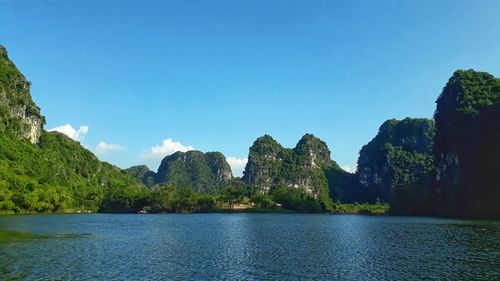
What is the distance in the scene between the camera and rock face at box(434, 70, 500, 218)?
156m

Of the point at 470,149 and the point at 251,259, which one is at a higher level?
the point at 470,149

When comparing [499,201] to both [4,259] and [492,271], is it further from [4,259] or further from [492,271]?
[4,259]

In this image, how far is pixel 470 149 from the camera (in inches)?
6594

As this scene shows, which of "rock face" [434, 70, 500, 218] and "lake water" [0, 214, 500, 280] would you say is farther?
"rock face" [434, 70, 500, 218]

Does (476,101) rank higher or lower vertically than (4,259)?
higher

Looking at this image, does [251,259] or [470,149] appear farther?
[470,149]

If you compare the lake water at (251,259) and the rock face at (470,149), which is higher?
the rock face at (470,149)

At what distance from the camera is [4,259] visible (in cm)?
4362

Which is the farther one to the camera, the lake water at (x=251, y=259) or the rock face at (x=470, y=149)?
the rock face at (x=470, y=149)

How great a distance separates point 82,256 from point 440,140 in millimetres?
185190

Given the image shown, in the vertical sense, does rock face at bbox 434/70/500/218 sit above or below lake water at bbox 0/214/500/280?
above

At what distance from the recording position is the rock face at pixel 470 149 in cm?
15600

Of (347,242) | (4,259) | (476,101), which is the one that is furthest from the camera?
(476,101)

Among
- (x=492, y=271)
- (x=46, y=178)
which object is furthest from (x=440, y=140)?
(x=46, y=178)
